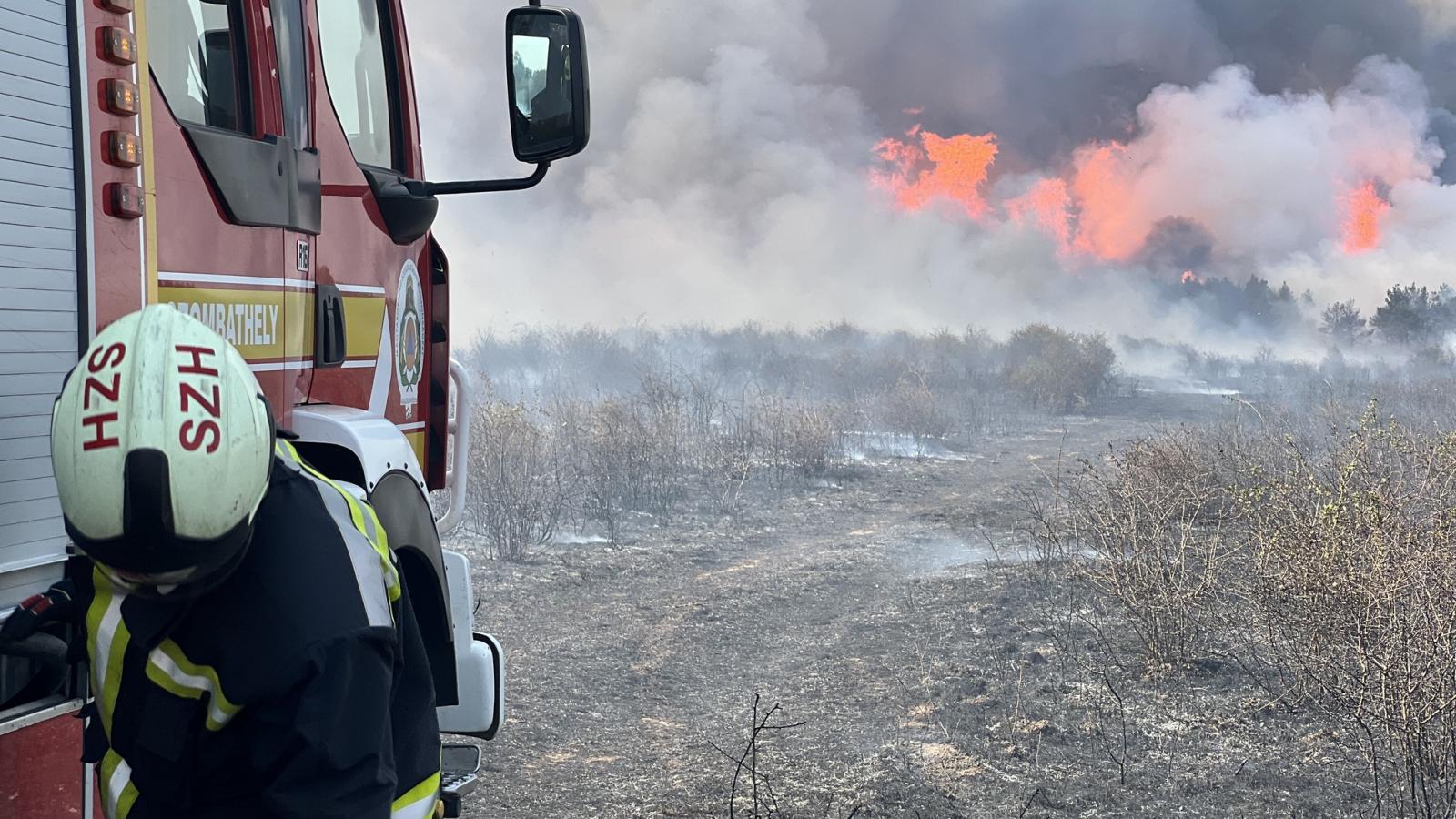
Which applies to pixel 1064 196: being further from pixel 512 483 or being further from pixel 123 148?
pixel 123 148

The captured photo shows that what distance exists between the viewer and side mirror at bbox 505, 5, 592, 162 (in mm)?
3051

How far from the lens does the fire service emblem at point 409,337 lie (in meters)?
3.25

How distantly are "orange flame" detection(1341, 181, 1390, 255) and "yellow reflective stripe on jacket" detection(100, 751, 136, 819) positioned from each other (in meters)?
47.4

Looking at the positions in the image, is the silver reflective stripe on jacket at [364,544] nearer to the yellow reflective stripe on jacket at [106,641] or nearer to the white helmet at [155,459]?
the white helmet at [155,459]

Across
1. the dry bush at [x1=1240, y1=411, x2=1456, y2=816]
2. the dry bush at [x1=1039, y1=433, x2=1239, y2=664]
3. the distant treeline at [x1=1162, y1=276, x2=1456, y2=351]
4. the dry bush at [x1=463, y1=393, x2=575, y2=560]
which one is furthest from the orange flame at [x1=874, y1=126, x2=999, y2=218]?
the dry bush at [x1=1240, y1=411, x2=1456, y2=816]

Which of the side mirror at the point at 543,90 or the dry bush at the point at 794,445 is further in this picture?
the dry bush at the point at 794,445

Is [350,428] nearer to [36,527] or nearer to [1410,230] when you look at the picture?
[36,527]

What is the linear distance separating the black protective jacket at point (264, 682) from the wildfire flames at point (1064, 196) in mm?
43523

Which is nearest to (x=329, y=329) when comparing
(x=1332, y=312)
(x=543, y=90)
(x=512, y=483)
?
(x=543, y=90)

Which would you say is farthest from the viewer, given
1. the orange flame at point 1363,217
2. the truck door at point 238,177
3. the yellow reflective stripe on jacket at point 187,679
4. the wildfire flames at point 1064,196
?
the wildfire flames at point 1064,196

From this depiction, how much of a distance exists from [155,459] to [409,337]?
6.63 ft

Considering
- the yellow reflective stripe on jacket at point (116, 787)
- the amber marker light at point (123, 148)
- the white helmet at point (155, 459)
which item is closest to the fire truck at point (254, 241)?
the amber marker light at point (123, 148)

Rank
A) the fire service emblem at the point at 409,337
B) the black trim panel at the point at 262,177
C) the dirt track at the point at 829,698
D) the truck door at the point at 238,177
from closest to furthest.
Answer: the truck door at the point at 238,177 → the black trim panel at the point at 262,177 → the fire service emblem at the point at 409,337 → the dirt track at the point at 829,698

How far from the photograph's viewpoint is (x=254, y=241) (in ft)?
7.95
